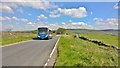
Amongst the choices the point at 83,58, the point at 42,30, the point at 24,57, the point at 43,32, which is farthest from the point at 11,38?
the point at 83,58

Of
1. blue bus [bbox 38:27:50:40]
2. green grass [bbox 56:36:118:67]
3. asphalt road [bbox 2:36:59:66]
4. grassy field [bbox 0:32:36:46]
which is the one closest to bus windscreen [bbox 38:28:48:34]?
blue bus [bbox 38:27:50:40]

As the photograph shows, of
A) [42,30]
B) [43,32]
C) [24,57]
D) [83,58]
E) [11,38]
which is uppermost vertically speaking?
[42,30]

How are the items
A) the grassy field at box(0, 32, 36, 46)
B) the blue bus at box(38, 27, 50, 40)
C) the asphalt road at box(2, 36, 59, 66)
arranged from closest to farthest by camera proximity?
1. the asphalt road at box(2, 36, 59, 66)
2. the grassy field at box(0, 32, 36, 46)
3. the blue bus at box(38, 27, 50, 40)

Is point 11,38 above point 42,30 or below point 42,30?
below

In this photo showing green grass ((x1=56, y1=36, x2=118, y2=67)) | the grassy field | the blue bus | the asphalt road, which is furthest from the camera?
the blue bus

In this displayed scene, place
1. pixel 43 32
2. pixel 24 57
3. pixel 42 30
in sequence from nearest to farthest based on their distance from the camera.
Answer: pixel 24 57 → pixel 42 30 → pixel 43 32

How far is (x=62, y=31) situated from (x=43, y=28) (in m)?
133

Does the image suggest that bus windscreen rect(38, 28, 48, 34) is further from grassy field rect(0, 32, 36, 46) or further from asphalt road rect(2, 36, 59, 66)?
asphalt road rect(2, 36, 59, 66)

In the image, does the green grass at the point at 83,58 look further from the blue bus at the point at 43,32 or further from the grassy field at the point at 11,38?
the blue bus at the point at 43,32

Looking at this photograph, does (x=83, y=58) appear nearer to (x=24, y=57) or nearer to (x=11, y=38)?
(x=24, y=57)

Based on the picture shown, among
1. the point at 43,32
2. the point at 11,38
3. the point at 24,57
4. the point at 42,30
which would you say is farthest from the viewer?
the point at 43,32

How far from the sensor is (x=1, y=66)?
1273 centimetres

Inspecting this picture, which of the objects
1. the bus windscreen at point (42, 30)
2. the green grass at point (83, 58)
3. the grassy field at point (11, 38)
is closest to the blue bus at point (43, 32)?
→ the bus windscreen at point (42, 30)

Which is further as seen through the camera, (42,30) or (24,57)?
(42,30)
